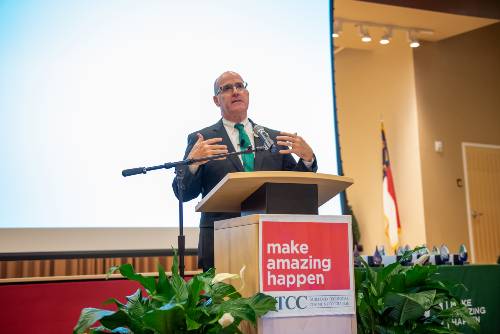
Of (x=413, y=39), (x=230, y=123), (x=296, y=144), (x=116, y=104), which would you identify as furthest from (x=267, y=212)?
(x=413, y=39)

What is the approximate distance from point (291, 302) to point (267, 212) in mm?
282

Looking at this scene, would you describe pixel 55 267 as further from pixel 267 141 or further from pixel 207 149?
pixel 267 141

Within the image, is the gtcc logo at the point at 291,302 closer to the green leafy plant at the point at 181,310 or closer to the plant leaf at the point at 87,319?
the green leafy plant at the point at 181,310

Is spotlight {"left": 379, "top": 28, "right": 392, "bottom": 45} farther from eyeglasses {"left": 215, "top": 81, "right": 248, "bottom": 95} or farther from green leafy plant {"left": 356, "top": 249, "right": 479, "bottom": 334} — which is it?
green leafy plant {"left": 356, "top": 249, "right": 479, "bottom": 334}

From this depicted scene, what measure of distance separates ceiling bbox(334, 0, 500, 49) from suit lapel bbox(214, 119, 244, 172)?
13.4 ft

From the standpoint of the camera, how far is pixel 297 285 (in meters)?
1.73

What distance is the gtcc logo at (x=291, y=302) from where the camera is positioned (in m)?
1.70

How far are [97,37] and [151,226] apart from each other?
1298 mm

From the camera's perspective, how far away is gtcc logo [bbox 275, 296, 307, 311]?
1.70 m

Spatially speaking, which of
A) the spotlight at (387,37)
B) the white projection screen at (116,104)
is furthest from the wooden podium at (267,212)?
the spotlight at (387,37)

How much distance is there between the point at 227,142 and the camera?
8.74 ft

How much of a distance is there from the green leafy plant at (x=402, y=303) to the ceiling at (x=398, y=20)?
15.3 feet

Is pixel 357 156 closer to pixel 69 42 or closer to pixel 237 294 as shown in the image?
pixel 69 42

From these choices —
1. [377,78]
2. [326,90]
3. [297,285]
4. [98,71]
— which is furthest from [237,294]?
[377,78]
